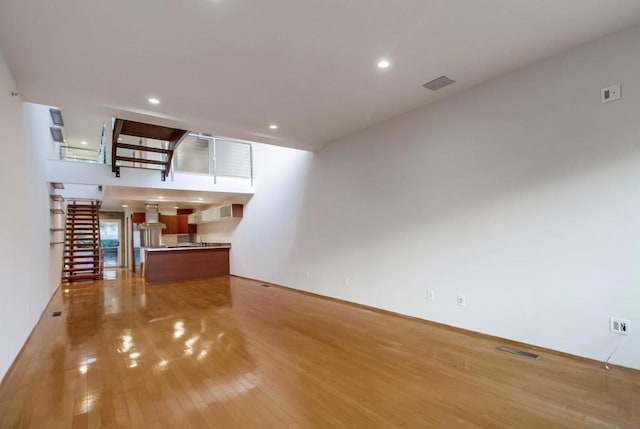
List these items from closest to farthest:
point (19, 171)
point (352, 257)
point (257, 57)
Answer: point (257, 57) → point (19, 171) → point (352, 257)

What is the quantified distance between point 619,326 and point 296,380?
262cm

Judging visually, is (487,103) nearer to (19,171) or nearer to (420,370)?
(420,370)

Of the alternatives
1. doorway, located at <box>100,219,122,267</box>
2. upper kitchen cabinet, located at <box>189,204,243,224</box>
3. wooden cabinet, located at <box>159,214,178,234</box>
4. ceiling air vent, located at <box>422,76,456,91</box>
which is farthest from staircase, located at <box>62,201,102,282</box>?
ceiling air vent, located at <box>422,76,456,91</box>

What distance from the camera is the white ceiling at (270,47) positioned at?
2.23m

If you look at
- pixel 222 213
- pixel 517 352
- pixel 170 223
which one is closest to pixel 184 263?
pixel 222 213

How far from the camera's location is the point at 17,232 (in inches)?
123

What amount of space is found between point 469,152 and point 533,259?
1305 millimetres

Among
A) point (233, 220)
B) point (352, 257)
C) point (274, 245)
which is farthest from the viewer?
point (233, 220)

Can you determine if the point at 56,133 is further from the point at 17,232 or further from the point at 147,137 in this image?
the point at 17,232

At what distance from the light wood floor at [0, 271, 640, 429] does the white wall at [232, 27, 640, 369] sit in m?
0.40

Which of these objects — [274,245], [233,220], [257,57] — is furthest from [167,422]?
[233,220]

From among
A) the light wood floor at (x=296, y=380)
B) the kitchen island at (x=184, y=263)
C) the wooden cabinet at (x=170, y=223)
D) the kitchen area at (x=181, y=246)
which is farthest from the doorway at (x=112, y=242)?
the light wood floor at (x=296, y=380)

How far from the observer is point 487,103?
3.42 meters

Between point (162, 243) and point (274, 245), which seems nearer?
point (274, 245)
